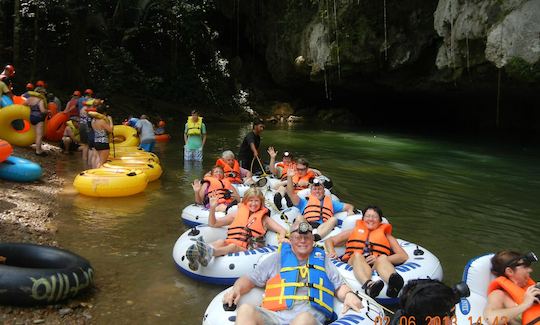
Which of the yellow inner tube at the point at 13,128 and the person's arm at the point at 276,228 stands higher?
the yellow inner tube at the point at 13,128

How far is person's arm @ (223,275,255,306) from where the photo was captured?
11.8 ft

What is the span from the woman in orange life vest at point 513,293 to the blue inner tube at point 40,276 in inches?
134

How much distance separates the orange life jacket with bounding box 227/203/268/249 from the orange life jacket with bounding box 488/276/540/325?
8.17ft

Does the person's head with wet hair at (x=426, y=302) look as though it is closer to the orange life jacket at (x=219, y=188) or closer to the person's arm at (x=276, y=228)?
the person's arm at (x=276, y=228)

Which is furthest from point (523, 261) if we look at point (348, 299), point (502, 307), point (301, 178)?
point (301, 178)

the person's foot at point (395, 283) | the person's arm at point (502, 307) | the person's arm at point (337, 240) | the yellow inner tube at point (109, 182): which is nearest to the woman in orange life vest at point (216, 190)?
the yellow inner tube at point (109, 182)

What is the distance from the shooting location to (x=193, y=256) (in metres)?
4.70

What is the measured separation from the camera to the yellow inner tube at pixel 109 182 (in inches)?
300

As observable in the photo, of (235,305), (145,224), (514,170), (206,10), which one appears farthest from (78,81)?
(235,305)

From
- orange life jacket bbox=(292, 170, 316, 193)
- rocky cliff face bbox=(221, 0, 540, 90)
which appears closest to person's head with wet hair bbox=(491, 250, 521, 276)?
orange life jacket bbox=(292, 170, 316, 193)

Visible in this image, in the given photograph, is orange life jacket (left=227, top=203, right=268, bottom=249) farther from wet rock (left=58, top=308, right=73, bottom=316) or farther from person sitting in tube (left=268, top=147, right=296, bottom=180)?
person sitting in tube (left=268, top=147, right=296, bottom=180)

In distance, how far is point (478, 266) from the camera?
3.96m

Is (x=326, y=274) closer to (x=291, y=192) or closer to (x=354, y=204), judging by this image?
(x=291, y=192)

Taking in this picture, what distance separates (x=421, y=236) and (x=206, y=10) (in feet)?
66.8
